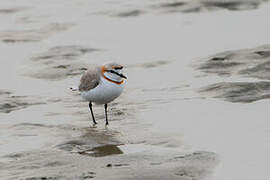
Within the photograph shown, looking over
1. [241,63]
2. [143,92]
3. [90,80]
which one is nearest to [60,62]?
[143,92]

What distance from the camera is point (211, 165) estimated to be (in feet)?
26.0

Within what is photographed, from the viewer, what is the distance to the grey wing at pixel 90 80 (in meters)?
10.2

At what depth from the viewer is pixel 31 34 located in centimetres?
1806

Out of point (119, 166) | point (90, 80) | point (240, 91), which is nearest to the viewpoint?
point (119, 166)

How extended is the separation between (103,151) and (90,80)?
1.79 metres

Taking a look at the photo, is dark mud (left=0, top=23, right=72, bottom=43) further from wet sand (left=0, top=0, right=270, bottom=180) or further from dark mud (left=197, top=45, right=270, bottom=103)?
dark mud (left=197, top=45, right=270, bottom=103)

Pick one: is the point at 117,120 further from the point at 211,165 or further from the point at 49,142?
the point at 211,165

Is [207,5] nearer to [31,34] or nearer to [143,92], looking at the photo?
[31,34]

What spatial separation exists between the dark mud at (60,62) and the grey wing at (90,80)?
3.16 m

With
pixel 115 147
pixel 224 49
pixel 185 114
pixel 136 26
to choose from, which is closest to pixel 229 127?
pixel 185 114

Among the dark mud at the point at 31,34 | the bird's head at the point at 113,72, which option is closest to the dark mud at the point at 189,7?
the dark mud at the point at 31,34

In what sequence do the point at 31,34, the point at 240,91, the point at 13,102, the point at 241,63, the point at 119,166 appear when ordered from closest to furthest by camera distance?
the point at 119,166
the point at 240,91
the point at 13,102
the point at 241,63
the point at 31,34

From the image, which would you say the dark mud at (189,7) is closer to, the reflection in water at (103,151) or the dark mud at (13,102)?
the dark mud at (13,102)

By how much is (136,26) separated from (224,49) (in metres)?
3.95
